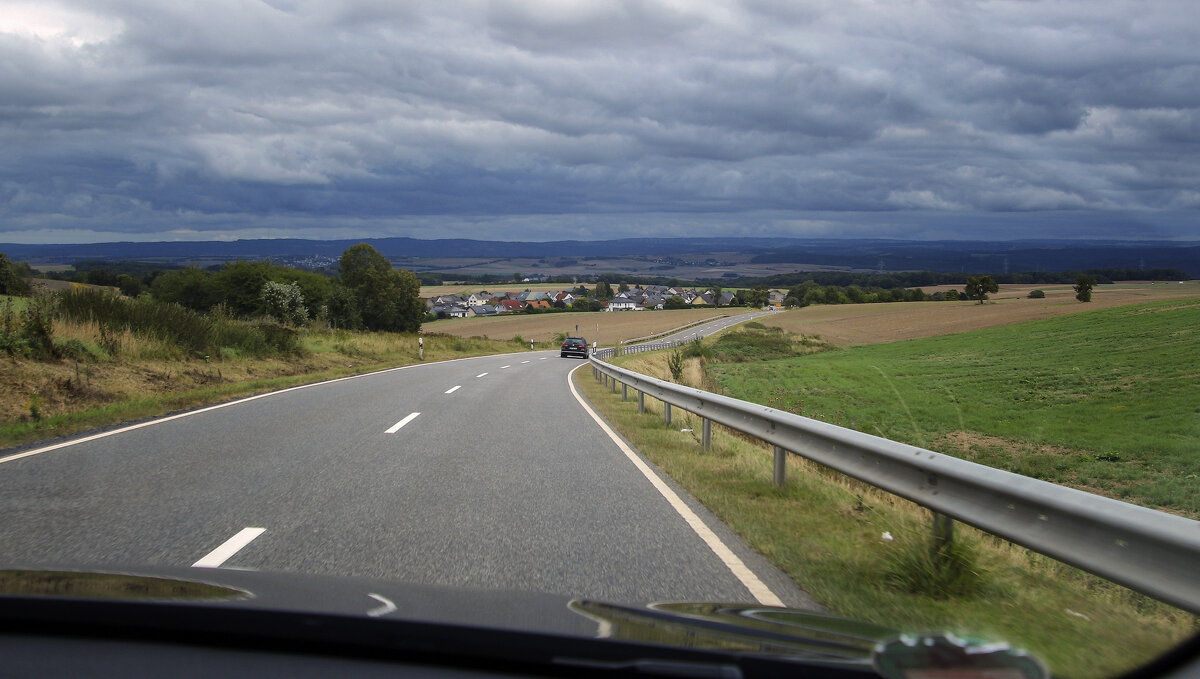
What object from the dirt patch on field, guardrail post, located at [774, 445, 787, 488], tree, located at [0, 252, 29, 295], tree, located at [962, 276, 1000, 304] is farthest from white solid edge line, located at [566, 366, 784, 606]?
tree, located at [962, 276, 1000, 304]

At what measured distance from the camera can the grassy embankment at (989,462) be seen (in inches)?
167

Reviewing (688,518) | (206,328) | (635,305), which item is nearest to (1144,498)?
(688,518)

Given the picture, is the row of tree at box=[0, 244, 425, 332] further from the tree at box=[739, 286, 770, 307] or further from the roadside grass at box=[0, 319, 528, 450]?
the tree at box=[739, 286, 770, 307]

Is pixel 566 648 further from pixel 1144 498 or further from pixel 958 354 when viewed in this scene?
pixel 958 354

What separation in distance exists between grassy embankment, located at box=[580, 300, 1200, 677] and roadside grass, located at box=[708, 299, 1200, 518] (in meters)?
0.06

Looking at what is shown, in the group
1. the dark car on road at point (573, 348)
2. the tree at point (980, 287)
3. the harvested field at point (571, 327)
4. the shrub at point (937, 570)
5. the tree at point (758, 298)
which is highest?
the tree at point (980, 287)

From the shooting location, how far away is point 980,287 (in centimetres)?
7738

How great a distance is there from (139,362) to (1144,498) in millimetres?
18036

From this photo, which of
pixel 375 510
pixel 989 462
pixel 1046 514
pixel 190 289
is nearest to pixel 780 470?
pixel 375 510

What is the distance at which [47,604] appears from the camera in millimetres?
2695

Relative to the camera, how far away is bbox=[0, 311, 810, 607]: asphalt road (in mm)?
4863

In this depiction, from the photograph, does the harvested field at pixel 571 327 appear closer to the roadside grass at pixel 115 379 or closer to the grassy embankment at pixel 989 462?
the grassy embankment at pixel 989 462

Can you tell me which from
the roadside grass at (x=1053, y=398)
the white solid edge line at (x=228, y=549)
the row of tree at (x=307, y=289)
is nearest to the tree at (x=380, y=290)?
the row of tree at (x=307, y=289)

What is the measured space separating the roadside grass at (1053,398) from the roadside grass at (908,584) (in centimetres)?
155
